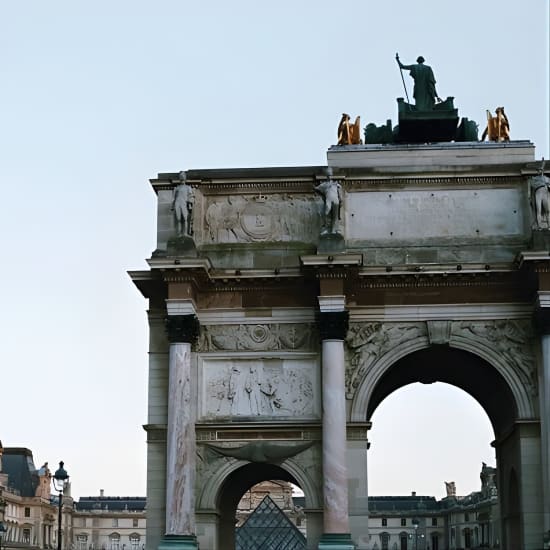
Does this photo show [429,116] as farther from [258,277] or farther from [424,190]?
[258,277]

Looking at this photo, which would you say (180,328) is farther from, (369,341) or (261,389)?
(369,341)

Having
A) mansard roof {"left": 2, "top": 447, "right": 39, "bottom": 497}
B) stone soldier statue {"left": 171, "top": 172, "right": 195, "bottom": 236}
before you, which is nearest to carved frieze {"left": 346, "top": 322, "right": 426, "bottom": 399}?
stone soldier statue {"left": 171, "top": 172, "right": 195, "bottom": 236}

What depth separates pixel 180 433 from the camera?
28297 millimetres

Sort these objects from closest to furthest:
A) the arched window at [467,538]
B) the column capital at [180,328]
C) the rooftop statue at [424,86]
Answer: the column capital at [180,328] → the rooftop statue at [424,86] → the arched window at [467,538]

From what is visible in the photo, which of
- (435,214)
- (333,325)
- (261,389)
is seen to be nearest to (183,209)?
(333,325)

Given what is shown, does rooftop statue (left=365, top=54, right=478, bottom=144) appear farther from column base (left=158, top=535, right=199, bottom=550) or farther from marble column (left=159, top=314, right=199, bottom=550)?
column base (left=158, top=535, right=199, bottom=550)

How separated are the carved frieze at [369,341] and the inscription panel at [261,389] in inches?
31.7

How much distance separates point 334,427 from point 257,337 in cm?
282

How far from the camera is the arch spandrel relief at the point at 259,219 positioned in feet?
98.9

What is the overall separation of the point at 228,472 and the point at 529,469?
21.1 feet

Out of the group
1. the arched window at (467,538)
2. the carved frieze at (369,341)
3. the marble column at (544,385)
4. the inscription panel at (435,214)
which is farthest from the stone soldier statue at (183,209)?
the arched window at (467,538)

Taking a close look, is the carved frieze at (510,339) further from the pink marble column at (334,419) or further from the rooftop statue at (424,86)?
the rooftop statue at (424,86)

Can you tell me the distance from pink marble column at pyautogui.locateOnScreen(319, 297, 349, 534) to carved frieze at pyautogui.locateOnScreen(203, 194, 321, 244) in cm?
216

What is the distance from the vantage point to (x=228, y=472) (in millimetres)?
28859
